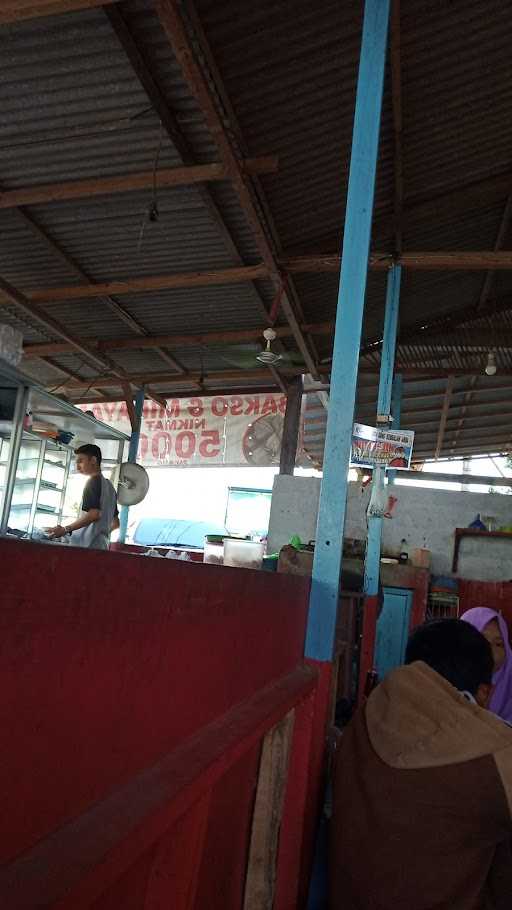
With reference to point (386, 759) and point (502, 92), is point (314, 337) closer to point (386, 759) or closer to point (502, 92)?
point (502, 92)

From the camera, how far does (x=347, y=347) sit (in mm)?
2969

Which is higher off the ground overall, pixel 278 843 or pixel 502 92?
pixel 502 92

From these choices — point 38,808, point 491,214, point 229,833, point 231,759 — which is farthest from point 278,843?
point 491,214

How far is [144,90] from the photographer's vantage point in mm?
4180

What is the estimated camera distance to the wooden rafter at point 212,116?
11.2 feet

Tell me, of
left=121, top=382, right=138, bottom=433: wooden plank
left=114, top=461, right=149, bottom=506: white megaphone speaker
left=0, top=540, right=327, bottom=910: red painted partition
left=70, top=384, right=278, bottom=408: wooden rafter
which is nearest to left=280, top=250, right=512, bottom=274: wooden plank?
left=114, top=461, right=149, bottom=506: white megaphone speaker

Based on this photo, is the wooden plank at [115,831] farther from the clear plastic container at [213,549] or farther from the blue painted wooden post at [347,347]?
the clear plastic container at [213,549]

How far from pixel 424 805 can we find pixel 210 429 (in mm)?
11566

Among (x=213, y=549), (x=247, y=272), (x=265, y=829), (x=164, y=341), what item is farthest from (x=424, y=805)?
(x=164, y=341)

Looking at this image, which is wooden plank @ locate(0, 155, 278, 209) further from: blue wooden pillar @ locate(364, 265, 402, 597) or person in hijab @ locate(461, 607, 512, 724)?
person in hijab @ locate(461, 607, 512, 724)

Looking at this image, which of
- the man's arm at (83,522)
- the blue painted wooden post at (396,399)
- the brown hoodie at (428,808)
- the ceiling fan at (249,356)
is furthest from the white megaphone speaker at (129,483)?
the brown hoodie at (428,808)

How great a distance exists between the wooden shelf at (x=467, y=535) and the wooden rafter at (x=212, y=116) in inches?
160

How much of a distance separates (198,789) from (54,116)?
4.48 meters

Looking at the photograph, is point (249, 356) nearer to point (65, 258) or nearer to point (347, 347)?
point (65, 258)
